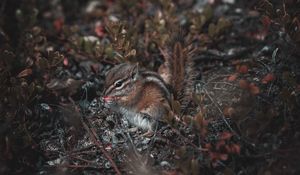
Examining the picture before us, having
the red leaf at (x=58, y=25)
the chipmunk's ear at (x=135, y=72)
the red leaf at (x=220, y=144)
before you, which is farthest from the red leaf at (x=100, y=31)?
the red leaf at (x=220, y=144)

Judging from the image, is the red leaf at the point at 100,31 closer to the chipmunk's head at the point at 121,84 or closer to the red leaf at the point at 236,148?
the chipmunk's head at the point at 121,84

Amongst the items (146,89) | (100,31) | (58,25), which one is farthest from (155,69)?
(58,25)

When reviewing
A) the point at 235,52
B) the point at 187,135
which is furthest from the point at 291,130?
the point at 235,52

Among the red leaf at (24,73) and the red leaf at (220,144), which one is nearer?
the red leaf at (220,144)

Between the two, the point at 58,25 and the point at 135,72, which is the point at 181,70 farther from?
the point at 58,25

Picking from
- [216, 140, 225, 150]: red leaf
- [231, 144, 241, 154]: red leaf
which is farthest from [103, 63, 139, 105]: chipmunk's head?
[231, 144, 241, 154]: red leaf

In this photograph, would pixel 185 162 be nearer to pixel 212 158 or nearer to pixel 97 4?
pixel 212 158
